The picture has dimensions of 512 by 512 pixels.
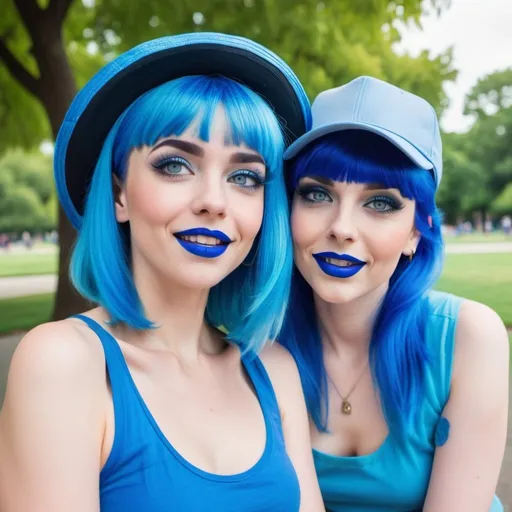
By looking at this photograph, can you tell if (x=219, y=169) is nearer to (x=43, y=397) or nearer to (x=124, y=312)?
(x=124, y=312)

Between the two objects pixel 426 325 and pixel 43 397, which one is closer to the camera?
pixel 43 397

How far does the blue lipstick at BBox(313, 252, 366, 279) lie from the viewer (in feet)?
5.77

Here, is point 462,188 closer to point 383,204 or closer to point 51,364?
point 383,204

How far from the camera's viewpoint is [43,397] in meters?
1.22

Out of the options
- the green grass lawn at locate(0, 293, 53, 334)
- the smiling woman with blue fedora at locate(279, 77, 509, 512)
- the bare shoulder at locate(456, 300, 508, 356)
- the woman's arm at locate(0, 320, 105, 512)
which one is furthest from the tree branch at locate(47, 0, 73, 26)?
the woman's arm at locate(0, 320, 105, 512)

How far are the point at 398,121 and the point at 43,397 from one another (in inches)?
47.7

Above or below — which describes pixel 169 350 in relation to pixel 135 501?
above

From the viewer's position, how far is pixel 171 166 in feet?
4.84

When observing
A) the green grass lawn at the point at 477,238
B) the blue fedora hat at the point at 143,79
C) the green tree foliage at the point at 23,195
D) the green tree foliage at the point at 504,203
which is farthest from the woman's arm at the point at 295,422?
the green tree foliage at the point at 23,195

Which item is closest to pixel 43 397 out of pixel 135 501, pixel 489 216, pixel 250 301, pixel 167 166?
pixel 135 501

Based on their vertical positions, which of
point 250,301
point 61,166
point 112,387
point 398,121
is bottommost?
point 112,387

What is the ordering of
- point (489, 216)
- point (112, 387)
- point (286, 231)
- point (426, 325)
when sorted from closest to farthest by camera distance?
point (112, 387) < point (286, 231) < point (426, 325) < point (489, 216)

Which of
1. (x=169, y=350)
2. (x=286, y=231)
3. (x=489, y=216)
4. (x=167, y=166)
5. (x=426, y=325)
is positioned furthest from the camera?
(x=489, y=216)

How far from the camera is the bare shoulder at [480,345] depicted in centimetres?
181
